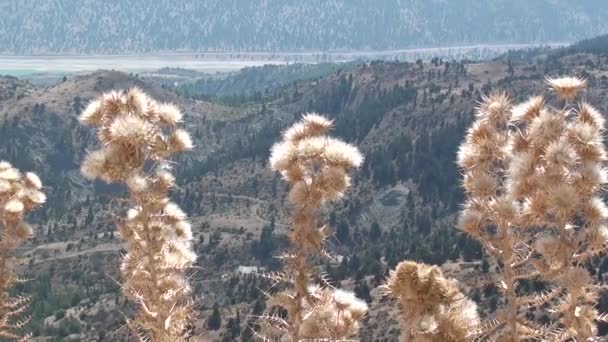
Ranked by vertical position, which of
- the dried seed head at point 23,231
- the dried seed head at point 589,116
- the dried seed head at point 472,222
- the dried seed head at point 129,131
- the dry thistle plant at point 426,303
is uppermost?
the dried seed head at point 589,116

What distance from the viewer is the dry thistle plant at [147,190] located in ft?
32.2

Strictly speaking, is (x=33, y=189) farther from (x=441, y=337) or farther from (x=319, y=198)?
(x=441, y=337)

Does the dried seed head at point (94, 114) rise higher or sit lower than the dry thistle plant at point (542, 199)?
higher

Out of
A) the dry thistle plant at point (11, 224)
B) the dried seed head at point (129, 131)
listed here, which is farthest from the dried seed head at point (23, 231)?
the dried seed head at point (129, 131)

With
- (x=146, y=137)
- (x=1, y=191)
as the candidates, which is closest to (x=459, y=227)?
(x=146, y=137)

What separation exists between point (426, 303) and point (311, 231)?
Answer: 199 cm

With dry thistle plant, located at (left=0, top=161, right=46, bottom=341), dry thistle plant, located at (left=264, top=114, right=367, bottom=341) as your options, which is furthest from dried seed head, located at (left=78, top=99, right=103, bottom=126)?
dry thistle plant, located at (left=0, top=161, right=46, bottom=341)

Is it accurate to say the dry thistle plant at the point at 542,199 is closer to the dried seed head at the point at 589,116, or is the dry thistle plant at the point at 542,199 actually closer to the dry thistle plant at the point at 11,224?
the dried seed head at the point at 589,116

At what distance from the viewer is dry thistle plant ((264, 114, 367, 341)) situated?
378 inches

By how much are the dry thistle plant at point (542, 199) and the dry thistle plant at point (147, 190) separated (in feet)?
12.6

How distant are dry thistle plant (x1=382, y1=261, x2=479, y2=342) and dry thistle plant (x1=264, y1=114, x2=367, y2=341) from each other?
55.1 inches

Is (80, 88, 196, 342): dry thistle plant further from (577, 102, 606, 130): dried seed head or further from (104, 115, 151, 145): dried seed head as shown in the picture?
(577, 102, 606, 130): dried seed head

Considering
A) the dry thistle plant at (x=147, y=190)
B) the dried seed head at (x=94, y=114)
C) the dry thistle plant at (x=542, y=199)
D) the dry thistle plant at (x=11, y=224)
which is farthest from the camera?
the dry thistle plant at (x=11, y=224)

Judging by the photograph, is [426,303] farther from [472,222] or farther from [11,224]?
[11,224]
